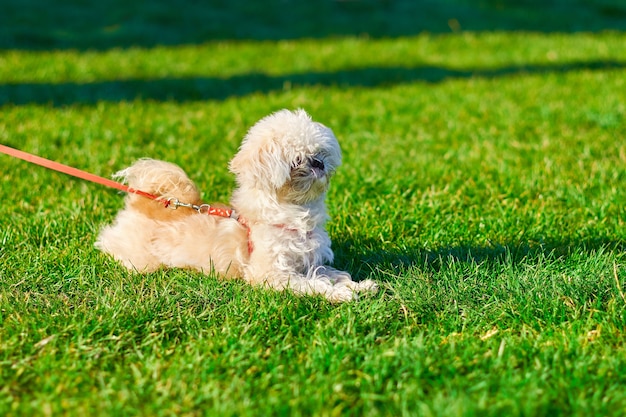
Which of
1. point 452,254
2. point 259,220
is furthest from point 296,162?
point 452,254

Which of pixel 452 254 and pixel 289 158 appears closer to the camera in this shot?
pixel 289 158

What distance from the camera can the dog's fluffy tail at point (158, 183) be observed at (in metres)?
4.20

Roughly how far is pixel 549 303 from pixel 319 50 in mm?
9910

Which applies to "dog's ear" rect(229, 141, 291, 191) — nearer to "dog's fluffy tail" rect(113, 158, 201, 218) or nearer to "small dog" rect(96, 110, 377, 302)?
"small dog" rect(96, 110, 377, 302)

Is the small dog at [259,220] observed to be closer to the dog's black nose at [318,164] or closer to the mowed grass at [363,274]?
the dog's black nose at [318,164]

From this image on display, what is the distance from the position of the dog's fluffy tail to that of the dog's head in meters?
0.43

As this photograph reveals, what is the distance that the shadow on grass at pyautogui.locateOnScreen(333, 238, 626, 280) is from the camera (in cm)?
423

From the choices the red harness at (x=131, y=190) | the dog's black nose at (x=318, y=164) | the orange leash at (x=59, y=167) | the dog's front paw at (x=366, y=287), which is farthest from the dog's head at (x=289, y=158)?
the orange leash at (x=59, y=167)

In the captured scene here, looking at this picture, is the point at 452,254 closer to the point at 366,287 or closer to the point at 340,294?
the point at 366,287

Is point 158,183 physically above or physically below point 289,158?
below

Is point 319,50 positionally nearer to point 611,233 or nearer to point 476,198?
point 476,198

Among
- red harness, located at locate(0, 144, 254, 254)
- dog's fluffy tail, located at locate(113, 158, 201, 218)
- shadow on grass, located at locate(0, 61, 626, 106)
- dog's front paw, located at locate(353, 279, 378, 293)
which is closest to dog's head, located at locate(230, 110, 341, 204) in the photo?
red harness, located at locate(0, 144, 254, 254)

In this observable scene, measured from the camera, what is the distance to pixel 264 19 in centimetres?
1612

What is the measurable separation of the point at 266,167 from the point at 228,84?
6594 mm
